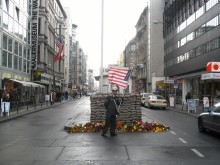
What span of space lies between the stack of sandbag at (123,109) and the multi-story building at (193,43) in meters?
15.8

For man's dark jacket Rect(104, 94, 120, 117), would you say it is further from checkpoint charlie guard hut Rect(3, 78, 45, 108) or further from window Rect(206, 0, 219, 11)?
window Rect(206, 0, 219, 11)

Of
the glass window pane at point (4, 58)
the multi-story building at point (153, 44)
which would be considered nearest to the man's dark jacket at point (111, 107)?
the glass window pane at point (4, 58)

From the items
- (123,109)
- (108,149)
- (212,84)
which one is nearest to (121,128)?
(123,109)

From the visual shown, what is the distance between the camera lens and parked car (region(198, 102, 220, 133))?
455 inches

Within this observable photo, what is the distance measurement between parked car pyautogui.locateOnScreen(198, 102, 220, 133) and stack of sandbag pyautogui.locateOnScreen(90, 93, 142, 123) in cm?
284

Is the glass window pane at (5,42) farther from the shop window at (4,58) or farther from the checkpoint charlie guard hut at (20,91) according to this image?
the checkpoint charlie guard hut at (20,91)

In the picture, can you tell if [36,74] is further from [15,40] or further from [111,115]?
[111,115]

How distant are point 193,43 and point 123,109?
91.0 feet

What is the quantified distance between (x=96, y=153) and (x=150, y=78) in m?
58.2

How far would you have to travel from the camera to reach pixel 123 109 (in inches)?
583

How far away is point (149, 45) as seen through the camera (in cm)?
6544

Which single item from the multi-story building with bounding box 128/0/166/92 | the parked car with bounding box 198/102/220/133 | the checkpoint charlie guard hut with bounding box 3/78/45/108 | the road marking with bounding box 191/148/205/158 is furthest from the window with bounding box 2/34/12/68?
the multi-story building with bounding box 128/0/166/92

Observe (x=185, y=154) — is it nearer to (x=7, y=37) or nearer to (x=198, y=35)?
(x=7, y=37)

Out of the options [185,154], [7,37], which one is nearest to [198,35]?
[7,37]
